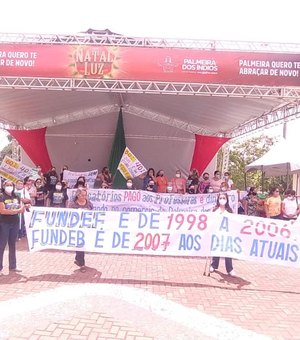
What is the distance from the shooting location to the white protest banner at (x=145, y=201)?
36.3 feet

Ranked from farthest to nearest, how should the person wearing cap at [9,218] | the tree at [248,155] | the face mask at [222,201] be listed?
the tree at [248,155]
the face mask at [222,201]
the person wearing cap at [9,218]

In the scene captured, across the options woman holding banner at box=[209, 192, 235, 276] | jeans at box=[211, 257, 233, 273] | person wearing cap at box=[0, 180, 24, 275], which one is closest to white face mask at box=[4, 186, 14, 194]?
person wearing cap at box=[0, 180, 24, 275]

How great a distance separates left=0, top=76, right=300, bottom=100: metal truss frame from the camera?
36.6 feet

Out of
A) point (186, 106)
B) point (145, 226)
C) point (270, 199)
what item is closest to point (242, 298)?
point (145, 226)

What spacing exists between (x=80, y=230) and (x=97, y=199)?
164 inches

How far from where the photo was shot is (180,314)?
5.04 meters

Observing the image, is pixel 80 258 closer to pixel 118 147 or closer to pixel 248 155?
pixel 118 147

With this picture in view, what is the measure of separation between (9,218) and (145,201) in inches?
195

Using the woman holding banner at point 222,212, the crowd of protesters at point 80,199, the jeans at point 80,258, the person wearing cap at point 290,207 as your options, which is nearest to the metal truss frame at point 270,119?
the crowd of protesters at point 80,199

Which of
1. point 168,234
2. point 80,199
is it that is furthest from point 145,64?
point 168,234

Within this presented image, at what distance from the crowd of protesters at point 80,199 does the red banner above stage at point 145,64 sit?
122 inches

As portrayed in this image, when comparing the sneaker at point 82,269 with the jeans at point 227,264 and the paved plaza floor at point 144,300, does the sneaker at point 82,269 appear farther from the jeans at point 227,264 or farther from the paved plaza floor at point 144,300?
the jeans at point 227,264

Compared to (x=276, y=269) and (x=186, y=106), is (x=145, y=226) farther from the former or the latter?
(x=186, y=106)

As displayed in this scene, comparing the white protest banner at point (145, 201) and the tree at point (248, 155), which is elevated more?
the tree at point (248, 155)
